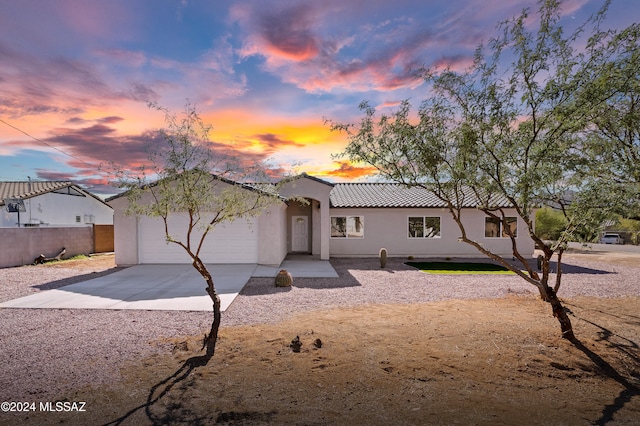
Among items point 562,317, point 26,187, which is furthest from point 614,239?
point 26,187

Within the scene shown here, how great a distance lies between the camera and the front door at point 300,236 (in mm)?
21844

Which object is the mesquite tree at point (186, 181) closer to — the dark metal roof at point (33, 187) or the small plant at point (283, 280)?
the small plant at point (283, 280)

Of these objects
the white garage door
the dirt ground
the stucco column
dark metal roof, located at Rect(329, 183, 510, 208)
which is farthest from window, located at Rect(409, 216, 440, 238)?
the dirt ground

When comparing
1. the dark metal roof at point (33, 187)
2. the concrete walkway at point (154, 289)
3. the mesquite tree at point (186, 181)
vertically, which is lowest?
the concrete walkway at point (154, 289)

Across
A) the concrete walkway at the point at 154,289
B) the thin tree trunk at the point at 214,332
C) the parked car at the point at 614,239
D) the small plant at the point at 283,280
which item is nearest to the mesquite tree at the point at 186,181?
the thin tree trunk at the point at 214,332

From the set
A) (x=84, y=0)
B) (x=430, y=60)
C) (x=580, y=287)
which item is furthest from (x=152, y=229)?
(x=580, y=287)

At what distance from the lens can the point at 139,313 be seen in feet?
27.2

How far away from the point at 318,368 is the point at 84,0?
10356mm

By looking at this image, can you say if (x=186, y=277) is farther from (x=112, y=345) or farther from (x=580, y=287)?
(x=580, y=287)

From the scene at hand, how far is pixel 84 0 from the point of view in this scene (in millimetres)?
8648

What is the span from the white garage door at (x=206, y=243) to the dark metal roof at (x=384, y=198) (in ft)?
20.6

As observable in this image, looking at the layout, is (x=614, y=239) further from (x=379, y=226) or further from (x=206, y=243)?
(x=206, y=243)

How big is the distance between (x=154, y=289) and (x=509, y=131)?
10.7 m

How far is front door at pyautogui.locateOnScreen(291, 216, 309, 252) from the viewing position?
21.8 m
